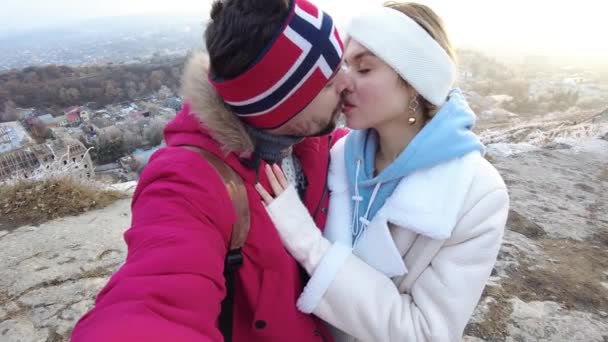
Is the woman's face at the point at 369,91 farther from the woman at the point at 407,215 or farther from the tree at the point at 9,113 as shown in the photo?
the tree at the point at 9,113

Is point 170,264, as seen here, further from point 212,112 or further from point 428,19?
point 428,19

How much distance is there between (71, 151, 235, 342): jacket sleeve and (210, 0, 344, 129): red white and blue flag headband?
10.2 inches

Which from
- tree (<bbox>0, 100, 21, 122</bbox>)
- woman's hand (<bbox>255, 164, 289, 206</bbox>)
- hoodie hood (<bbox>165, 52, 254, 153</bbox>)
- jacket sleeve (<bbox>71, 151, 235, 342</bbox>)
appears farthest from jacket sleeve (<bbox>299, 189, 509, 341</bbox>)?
tree (<bbox>0, 100, 21, 122</bbox>)

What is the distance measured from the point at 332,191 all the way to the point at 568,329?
2.20 metres

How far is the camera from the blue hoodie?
4.76ft

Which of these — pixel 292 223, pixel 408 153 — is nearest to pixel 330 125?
pixel 408 153

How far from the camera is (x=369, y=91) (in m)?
1.58

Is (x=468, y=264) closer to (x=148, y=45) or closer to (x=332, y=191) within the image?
(x=332, y=191)

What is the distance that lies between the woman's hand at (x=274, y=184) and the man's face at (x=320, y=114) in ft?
0.46

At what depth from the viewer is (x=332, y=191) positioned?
1.77 metres

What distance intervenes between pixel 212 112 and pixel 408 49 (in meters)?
0.79

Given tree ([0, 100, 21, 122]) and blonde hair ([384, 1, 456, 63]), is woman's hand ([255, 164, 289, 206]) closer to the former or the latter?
blonde hair ([384, 1, 456, 63])

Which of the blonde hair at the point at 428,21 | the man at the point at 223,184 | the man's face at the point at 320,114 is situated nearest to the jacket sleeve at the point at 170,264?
the man at the point at 223,184

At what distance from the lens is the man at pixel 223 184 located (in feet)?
3.36
